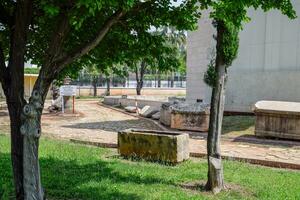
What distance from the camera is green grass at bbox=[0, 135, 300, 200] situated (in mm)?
7430

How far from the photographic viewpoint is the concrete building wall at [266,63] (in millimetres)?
18875

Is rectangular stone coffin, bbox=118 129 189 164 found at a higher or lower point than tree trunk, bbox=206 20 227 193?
lower

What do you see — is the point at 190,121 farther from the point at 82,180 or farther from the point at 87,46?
the point at 87,46

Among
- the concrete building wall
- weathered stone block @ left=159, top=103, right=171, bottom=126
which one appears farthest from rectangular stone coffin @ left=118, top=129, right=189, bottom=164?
the concrete building wall

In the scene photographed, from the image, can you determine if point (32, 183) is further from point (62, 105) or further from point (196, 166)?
point (62, 105)

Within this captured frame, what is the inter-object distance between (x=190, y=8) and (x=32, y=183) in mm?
3069

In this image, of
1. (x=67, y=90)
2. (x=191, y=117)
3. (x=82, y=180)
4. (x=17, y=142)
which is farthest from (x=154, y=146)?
(x=67, y=90)

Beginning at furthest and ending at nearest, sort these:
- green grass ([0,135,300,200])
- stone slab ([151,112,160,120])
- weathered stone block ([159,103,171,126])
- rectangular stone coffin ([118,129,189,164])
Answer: stone slab ([151,112,160,120]) → weathered stone block ([159,103,171,126]) → rectangular stone coffin ([118,129,189,164]) → green grass ([0,135,300,200])

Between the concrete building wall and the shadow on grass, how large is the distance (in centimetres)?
1105

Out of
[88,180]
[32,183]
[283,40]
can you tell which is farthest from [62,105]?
[32,183]

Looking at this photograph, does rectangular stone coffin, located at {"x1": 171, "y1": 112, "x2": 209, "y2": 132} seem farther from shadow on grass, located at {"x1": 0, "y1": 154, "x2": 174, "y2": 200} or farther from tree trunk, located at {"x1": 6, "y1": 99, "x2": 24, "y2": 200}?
tree trunk, located at {"x1": 6, "y1": 99, "x2": 24, "y2": 200}

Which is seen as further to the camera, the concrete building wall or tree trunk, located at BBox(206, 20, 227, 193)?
the concrete building wall

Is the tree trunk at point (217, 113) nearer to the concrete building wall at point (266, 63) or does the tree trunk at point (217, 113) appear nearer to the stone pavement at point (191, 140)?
the stone pavement at point (191, 140)

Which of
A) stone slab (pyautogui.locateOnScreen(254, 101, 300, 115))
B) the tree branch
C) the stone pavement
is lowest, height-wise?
the stone pavement
